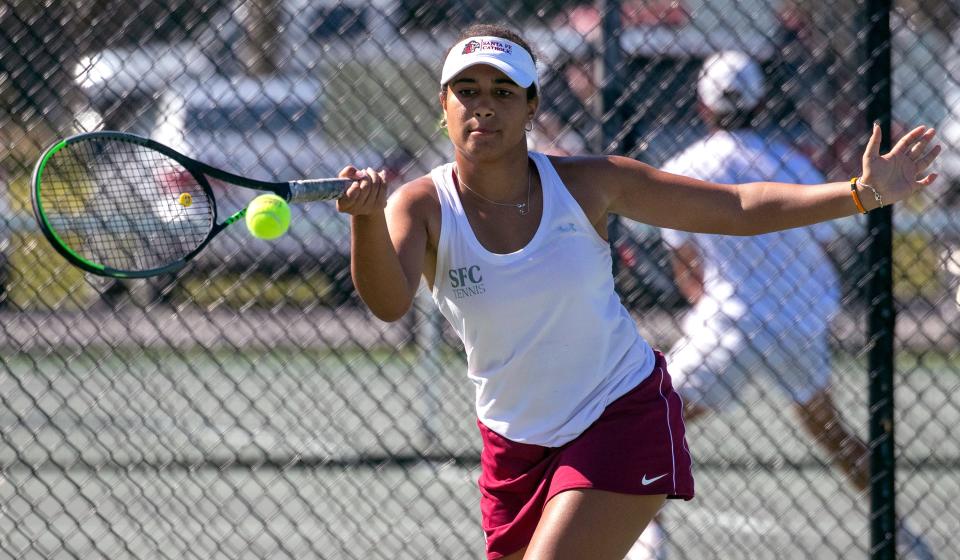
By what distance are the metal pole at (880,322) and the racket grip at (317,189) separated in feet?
6.65

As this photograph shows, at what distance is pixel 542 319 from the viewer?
286cm

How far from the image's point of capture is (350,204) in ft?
8.25

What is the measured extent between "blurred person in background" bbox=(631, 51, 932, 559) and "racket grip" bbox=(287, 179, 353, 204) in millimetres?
2207

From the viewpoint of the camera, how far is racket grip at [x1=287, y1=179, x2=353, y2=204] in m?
2.52

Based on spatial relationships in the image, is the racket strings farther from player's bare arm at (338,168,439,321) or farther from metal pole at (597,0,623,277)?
metal pole at (597,0,623,277)

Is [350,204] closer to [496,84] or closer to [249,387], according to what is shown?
[496,84]

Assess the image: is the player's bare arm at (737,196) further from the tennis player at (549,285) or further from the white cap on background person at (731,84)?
the white cap on background person at (731,84)

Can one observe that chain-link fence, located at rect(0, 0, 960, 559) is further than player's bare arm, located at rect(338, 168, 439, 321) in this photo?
Yes

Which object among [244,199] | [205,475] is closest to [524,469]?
[205,475]

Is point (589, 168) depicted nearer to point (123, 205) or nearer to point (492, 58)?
point (492, 58)

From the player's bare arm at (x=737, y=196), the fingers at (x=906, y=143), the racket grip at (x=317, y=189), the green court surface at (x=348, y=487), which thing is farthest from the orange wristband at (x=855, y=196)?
the green court surface at (x=348, y=487)

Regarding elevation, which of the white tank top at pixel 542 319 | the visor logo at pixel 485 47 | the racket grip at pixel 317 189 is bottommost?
the white tank top at pixel 542 319

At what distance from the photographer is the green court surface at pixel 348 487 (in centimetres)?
434

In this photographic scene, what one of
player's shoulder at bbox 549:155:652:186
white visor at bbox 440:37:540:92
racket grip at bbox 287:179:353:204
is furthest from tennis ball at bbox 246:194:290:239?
player's shoulder at bbox 549:155:652:186
